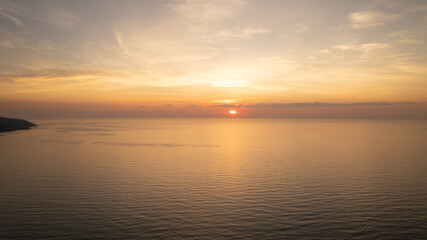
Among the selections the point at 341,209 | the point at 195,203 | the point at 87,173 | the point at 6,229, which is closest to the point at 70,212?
the point at 6,229

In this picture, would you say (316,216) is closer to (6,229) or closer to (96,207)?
(96,207)

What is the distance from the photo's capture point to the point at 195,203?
28844 millimetres

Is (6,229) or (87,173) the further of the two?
(87,173)

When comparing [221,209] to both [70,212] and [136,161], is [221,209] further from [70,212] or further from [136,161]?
[136,161]

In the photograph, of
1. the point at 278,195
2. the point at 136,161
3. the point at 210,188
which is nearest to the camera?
the point at 278,195

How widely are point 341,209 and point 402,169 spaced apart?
28723 millimetres

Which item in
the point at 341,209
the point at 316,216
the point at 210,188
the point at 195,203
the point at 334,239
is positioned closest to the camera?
the point at 334,239

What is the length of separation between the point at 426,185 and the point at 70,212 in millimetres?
43437

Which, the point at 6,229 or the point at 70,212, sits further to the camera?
the point at 70,212

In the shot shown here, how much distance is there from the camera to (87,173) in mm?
43938

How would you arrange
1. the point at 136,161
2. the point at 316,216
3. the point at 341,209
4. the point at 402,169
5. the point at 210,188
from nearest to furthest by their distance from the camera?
1. the point at 316,216
2. the point at 341,209
3. the point at 210,188
4. the point at 402,169
5. the point at 136,161

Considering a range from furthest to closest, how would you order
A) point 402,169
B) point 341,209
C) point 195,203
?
point 402,169
point 195,203
point 341,209

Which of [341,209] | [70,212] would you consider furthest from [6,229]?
[341,209]

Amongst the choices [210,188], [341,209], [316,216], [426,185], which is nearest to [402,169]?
[426,185]
